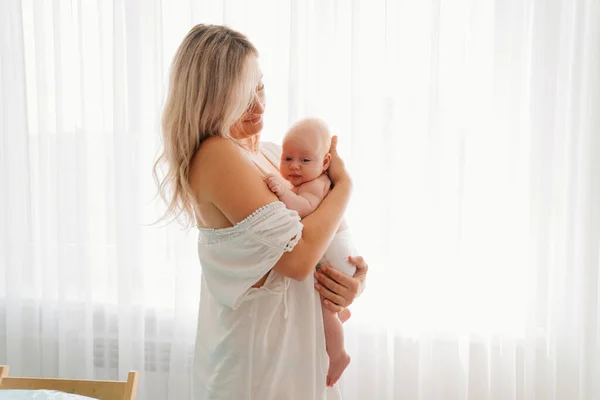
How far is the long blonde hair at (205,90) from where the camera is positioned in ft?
4.99

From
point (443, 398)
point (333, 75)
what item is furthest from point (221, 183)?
point (443, 398)

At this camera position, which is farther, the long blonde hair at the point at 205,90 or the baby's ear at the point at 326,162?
the baby's ear at the point at 326,162

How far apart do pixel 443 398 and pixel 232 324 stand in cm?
132

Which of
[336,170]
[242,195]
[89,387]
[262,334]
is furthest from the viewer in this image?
[89,387]

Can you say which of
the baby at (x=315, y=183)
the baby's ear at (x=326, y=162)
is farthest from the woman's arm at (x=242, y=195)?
the baby's ear at (x=326, y=162)

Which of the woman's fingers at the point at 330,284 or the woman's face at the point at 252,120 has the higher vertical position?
the woman's face at the point at 252,120

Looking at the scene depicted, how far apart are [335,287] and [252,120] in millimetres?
481

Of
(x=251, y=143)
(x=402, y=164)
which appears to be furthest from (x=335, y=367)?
(x=402, y=164)

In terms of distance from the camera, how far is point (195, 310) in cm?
274

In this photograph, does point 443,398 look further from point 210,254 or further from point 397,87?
point 210,254

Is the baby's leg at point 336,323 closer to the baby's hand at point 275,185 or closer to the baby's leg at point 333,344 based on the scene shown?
the baby's leg at point 333,344

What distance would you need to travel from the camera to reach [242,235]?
1.49 metres

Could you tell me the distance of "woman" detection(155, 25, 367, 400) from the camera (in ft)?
4.88

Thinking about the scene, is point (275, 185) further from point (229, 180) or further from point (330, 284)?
point (330, 284)
